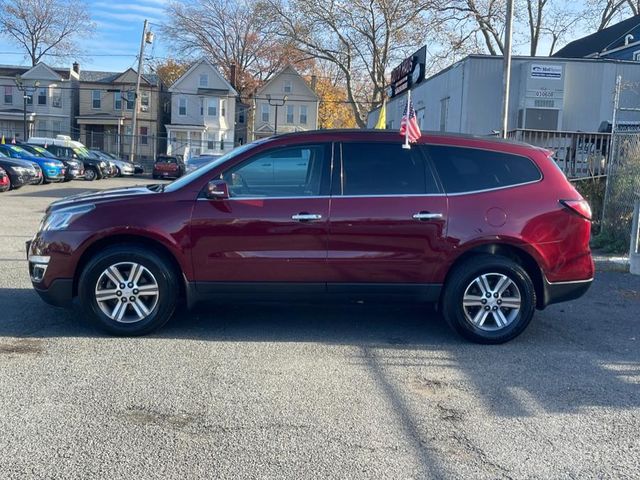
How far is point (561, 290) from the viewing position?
5781 mm

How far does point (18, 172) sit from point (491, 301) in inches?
801

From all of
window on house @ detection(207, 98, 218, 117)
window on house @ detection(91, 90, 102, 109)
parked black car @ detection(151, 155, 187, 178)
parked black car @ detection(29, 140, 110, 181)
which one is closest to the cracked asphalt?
parked black car @ detection(29, 140, 110, 181)

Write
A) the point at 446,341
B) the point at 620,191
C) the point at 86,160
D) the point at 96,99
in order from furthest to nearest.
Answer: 1. the point at 96,99
2. the point at 86,160
3. the point at 620,191
4. the point at 446,341

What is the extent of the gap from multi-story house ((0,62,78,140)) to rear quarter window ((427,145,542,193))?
53786 mm

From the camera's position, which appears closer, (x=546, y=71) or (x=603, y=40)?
(x=546, y=71)

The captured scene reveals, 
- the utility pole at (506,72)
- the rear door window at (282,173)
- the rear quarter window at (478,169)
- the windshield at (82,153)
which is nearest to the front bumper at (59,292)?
the rear door window at (282,173)

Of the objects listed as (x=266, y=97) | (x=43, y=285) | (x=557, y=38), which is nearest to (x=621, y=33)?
(x=557, y=38)

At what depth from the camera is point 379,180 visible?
568 cm

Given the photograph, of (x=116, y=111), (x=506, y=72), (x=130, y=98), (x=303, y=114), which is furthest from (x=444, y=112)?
(x=116, y=111)

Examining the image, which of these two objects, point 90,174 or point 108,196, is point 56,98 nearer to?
point 90,174

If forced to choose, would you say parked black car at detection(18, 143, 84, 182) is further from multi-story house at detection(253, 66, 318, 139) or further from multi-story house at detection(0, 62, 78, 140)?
multi-story house at detection(253, 66, 318, 139)

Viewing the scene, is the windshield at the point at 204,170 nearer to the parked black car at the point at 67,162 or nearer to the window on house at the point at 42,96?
the parked black car at the point at 67,162

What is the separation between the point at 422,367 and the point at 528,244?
5.09 feet

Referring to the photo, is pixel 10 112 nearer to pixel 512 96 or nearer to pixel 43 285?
pixel 512 96
